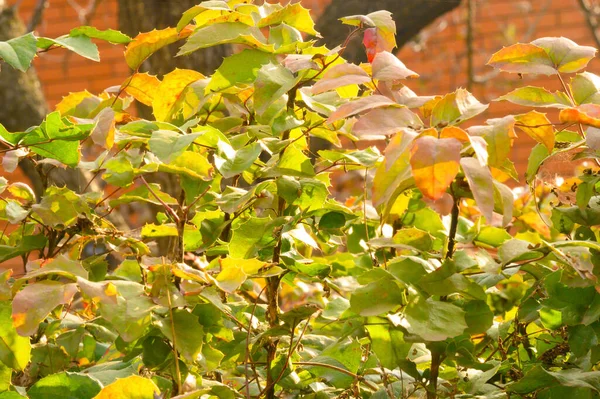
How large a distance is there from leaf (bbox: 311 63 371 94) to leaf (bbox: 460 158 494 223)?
0.51 feet

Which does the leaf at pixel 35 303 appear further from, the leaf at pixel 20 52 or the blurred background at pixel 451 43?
the blurred background at pixel 451 43

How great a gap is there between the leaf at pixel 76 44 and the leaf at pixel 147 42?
0.05m

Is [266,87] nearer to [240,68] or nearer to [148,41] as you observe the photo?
[240,68]

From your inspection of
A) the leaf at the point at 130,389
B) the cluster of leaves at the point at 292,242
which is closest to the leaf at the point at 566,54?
the cluster of leaves at the point at 292,242

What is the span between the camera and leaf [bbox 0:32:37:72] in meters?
0.91

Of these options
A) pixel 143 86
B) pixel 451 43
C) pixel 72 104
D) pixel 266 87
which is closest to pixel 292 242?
pixel 266 87

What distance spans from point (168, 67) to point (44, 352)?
5.21ft

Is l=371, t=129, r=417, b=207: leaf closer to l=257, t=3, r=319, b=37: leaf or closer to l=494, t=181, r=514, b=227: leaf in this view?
l=494, t=181, r=514, b=227: leaf

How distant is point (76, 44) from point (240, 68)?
8.6 inches

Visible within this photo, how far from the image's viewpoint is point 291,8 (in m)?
0.99

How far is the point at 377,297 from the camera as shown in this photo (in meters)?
0.84

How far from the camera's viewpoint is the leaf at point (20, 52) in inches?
35.8

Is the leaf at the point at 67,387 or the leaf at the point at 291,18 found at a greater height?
the leaf at the point at 291,18

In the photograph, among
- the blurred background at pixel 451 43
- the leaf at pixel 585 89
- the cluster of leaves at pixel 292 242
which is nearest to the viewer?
the cluster of leaves at pixel 292 242
